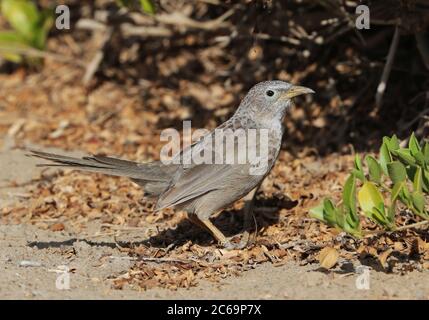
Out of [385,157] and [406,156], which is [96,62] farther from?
[406,156]

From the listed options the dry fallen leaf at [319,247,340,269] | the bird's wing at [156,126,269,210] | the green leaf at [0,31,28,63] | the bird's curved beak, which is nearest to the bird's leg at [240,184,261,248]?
the bird's wing at [156,126,269,210]

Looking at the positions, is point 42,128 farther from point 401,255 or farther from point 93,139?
point 401,255

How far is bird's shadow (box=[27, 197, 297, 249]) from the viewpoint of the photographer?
255 inches

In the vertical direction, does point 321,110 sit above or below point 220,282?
above

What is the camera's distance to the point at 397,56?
8555mm

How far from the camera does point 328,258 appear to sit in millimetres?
5375

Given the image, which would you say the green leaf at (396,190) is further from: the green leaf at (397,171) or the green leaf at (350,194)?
the green leaf at (350,194)

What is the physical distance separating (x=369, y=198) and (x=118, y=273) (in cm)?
204

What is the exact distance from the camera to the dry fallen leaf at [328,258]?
5.36 metres

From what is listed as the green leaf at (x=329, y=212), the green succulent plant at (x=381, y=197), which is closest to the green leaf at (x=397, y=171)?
the green succulent plant at (x=381, y=197)

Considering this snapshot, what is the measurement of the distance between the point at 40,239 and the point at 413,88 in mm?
4495

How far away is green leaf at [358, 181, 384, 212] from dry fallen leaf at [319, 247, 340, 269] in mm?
573

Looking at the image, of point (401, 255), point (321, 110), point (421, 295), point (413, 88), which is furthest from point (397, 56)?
point (421, 295)

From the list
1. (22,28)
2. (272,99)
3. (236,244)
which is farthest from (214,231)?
(22,28)
